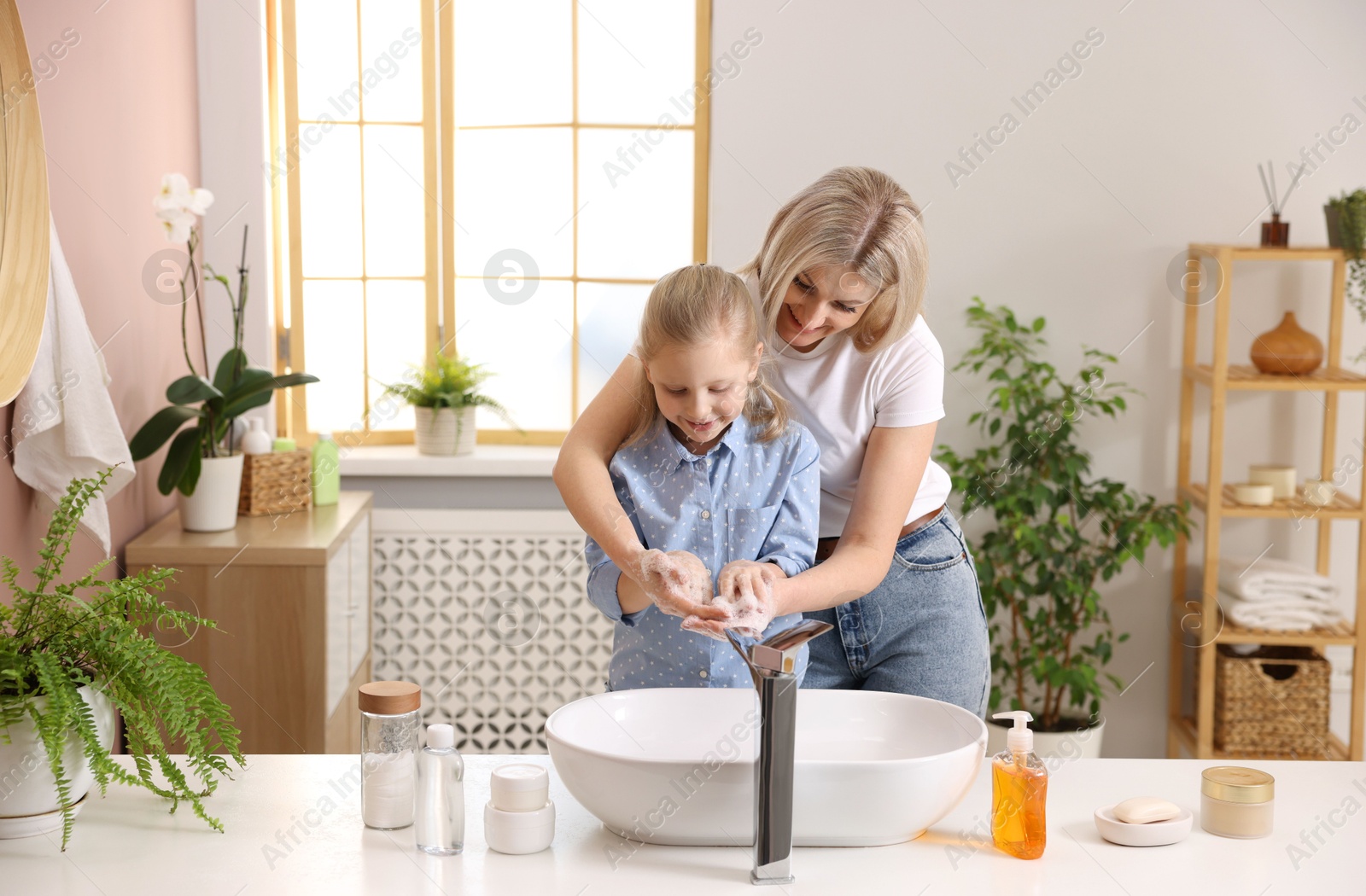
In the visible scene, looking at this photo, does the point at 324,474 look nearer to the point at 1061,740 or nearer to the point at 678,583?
the point at 678,583

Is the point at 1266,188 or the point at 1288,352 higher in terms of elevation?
the point at 1266,188

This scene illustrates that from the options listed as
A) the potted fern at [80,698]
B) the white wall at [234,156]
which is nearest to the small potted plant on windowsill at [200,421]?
the white wall at [234,156]

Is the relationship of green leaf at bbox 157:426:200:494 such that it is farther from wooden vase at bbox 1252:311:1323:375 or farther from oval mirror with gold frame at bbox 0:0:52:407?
wooden vase at bbox 1252:311:1323:375

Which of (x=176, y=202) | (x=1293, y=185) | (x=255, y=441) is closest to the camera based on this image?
(x=176, y=202)

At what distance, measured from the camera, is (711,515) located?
133 centimetres

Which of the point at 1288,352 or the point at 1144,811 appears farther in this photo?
the point at 1288,352

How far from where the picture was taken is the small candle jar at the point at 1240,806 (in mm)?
1158

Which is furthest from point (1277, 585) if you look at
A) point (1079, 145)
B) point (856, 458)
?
point (856, 458)

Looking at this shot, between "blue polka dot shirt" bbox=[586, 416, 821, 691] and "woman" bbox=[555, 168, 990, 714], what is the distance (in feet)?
0.15

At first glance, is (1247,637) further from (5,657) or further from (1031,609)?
(5,657)

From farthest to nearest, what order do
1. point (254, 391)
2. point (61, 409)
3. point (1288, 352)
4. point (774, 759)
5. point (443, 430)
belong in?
1. point (443, 430)
2. point (1288, 352)
3. point (254, 391)
4. point (61, 409)
5. point (774, 759)

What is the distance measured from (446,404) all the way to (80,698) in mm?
1926

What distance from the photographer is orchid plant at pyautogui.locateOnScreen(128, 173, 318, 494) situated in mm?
2266

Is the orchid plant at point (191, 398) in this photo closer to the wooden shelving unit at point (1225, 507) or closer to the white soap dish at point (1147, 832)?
the white soap dish at point (1147, 832)
